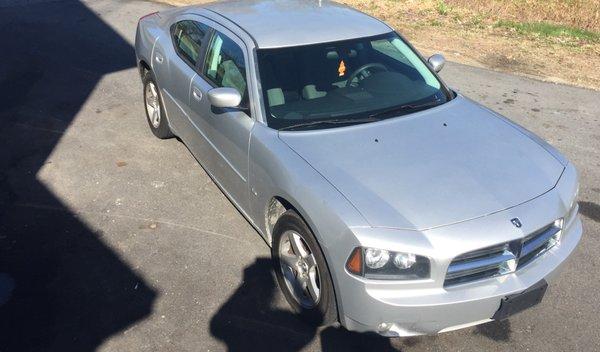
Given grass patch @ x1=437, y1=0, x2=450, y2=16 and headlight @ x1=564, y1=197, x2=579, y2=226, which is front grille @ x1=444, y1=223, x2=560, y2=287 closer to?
headlight @ x1=564, y1=197, x2=579, y2=226

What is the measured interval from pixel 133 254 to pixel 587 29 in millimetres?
10536

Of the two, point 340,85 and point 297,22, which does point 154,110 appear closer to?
point 297,22

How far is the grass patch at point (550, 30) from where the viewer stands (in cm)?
1063

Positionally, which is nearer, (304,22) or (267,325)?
(267,325)

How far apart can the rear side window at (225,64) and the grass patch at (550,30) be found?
8.37 m

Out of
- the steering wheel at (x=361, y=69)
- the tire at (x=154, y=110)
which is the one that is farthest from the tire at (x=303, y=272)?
the tire at (x=154, y=110)

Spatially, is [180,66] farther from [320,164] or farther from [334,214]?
[334,214]

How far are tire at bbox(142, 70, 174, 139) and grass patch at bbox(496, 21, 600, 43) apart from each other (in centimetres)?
800

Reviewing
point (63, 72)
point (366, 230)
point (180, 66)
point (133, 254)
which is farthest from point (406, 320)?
point (63, 72)

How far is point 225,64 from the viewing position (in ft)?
14.1

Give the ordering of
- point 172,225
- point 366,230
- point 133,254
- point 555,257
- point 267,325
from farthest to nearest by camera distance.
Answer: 1. point 172,225
2. point 133,254
3. point 267,325
4. point 555,257
5. point 366,230

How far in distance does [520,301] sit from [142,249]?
2.74m

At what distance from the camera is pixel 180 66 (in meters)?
4.95

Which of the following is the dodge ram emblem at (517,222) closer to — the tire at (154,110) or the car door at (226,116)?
the car door at (226,116)
